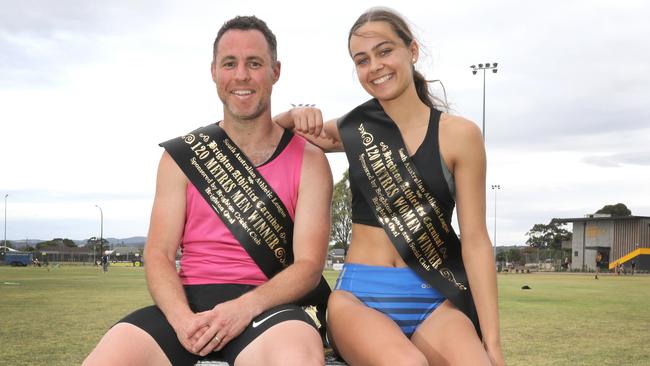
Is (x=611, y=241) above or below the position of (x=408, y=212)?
above

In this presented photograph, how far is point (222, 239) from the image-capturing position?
3260mm

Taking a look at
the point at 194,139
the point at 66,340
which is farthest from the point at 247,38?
the point at 66,340

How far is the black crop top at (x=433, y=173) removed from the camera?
3.18 metres

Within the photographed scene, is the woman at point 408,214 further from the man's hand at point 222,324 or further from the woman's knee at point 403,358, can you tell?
the man's hand at point 222,324

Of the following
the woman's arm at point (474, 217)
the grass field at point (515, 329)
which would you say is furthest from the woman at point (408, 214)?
the grass field at point (515, 329)

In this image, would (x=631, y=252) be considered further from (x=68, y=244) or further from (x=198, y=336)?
(x=68, y=244)

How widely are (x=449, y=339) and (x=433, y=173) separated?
2.47 ft

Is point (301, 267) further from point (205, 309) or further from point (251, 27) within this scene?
point (251, 27)

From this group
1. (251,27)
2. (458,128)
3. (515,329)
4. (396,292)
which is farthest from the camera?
(515,329)

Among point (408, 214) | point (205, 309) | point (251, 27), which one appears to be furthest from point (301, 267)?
point (251, 27)

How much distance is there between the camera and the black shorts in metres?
2.83

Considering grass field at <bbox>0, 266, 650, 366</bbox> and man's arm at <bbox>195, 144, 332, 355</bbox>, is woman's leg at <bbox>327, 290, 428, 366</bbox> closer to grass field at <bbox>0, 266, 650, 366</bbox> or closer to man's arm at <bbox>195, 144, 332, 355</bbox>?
man's arm at <bbox>195, 144, 332, 355</bbox>

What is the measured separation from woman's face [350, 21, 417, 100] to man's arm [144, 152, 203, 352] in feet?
3.35

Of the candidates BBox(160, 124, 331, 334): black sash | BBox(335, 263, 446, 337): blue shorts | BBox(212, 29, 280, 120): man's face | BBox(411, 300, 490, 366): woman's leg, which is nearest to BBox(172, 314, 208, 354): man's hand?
BBox(160, 124, 331, 334): black sash
